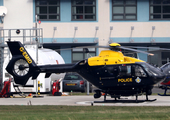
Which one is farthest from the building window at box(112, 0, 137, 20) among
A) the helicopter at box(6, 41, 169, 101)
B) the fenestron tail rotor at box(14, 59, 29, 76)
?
the helicopter at box(6, 41, 169, 101)

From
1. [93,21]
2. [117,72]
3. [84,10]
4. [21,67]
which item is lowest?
A: [117,72]

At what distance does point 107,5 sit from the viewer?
36.7m

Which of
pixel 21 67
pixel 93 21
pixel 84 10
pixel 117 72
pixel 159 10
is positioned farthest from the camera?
pixel 159 10

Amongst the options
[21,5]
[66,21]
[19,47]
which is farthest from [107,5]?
[19,47]

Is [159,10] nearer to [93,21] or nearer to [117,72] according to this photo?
[93,21]

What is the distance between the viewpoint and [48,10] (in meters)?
36.8

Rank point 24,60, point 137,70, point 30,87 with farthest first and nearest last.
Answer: point 30,87 → point 24,60 → point 137,70

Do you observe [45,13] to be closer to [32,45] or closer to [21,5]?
[21,5]

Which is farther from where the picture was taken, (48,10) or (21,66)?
(48,10)

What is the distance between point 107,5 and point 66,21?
4.57 metres

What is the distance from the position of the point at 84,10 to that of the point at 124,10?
417 centimetres

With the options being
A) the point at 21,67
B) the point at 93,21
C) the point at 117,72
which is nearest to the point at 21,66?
the point at 21,67

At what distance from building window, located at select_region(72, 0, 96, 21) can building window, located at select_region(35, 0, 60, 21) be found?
1.77 meters

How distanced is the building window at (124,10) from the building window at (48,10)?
593 centimetres
